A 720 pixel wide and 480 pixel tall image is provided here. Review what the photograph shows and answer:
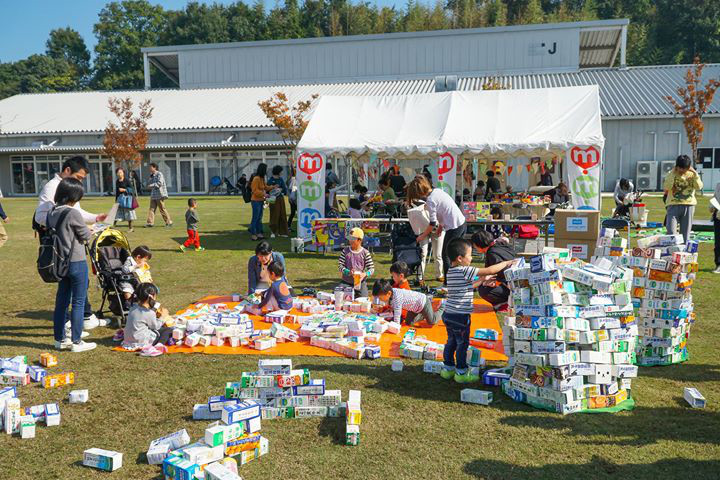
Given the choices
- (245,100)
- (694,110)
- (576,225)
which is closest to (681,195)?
(576,225)

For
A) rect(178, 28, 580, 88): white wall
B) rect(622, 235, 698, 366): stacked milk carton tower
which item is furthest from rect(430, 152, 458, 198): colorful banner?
rect(178, 28, 580, 88): white wall

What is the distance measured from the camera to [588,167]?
13.5m

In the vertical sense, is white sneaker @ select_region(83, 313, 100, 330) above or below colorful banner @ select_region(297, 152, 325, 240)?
below

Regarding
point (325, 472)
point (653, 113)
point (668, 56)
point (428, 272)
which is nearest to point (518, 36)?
point (653, 113)

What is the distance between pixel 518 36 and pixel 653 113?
12.1 metres

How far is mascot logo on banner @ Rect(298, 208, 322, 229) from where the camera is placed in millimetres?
14805

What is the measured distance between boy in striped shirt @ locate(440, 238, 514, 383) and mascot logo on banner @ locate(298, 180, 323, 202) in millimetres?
9042

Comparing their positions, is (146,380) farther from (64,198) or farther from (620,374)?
(620,374)

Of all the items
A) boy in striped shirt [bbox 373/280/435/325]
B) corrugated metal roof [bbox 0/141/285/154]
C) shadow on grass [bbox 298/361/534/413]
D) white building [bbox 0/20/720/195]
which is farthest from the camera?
corrugated metal roof [bbox 0/141/285/154]

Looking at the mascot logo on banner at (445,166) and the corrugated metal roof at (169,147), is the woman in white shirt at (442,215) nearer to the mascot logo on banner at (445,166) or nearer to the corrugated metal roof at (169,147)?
the mascot logo on banner at (445,166)

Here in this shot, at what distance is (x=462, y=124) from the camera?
15.0 metres

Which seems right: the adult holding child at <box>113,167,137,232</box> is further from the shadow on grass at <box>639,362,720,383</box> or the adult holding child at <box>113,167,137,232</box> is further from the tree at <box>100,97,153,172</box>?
the tree at <box>100,97,153,172</box>

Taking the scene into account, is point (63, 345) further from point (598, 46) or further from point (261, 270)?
point (598, 46)

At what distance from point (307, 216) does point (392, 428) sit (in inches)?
401
